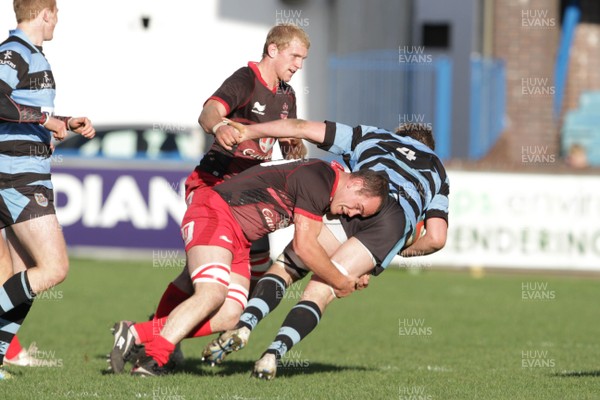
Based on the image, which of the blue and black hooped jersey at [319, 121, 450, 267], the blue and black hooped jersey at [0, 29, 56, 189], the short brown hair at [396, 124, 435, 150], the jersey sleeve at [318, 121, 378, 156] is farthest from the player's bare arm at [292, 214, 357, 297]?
the blue and black hooped jersey at [0, 29, 56, 189]

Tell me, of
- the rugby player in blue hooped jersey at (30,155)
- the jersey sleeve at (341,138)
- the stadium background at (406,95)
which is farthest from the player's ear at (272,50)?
the stadium background at (406,95)

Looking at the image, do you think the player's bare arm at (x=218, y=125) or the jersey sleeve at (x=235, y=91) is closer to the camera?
the player's bare arm at (x=218, y=125)

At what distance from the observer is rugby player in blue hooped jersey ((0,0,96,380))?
8.01 meters

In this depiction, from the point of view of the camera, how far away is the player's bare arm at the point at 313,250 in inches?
321

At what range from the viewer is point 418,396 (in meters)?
7.86

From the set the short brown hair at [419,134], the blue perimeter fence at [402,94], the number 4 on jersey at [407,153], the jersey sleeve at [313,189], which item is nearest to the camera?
the jersey sleeve at [313,189]

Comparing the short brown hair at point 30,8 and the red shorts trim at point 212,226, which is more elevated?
the short brown hair at point 30,8

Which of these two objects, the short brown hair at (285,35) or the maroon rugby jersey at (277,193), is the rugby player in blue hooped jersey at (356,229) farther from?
the short brown hair at (285,35)

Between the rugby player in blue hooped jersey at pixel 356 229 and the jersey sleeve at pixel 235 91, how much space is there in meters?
0.49

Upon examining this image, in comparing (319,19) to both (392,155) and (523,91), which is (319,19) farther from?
(392,155)

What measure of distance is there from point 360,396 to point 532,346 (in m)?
4.16

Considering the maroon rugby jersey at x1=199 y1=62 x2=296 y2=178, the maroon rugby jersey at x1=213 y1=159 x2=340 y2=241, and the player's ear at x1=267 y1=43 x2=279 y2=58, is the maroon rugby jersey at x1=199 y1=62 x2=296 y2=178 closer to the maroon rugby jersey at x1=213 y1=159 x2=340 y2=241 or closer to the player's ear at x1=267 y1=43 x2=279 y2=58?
the player's ear at x1=267 y1=43 x2=279 y2=58

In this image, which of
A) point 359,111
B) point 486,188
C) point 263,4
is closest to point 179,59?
point 263,4

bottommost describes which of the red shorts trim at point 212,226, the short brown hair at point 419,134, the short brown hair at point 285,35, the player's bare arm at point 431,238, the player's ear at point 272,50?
the player's bare arm at point 431,238
